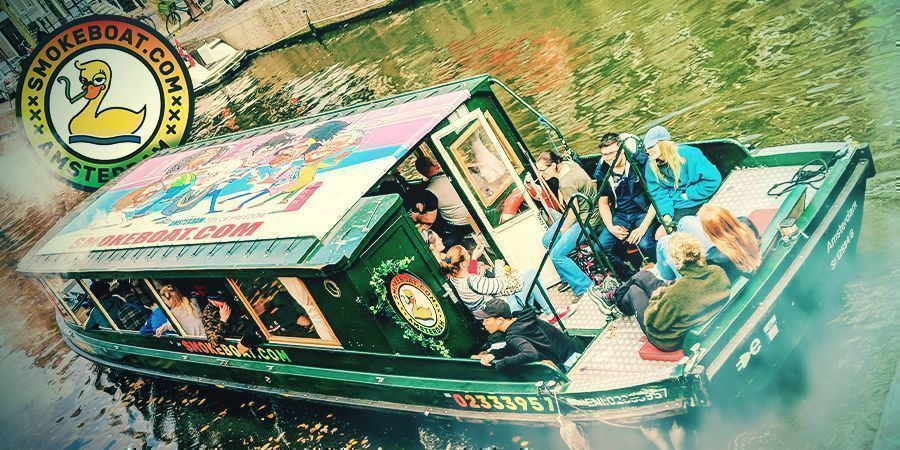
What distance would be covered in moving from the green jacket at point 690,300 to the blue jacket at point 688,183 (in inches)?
63.6

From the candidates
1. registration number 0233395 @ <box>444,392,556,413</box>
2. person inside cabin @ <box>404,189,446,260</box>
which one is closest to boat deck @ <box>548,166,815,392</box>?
registration number 0233395 @ <box>444,392,556,413</box>

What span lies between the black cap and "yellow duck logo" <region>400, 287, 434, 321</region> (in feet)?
1.93

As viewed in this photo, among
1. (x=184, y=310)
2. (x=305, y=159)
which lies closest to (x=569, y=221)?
(x=305, y=159)

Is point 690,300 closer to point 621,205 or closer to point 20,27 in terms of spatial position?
point 621,205

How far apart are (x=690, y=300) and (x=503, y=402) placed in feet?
6.77

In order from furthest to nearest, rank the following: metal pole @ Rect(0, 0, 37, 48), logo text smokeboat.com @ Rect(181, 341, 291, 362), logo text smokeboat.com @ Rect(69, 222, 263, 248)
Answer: metal pole @ Rect(0, 0, 37, 48)
logo text smokeboat.com @ Rect(181, 341, 291, 362)
logo text smokeboat.com @ Rect(69, 222, 263, 248)

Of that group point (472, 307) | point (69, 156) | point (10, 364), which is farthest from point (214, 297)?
point (10, 364)

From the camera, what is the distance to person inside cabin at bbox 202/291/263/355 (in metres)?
7.45

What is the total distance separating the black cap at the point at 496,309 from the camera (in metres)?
5.48

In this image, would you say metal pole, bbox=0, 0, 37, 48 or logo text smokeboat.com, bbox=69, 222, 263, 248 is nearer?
logo text smokeboat.com, bbox=69, 222, 263, 248

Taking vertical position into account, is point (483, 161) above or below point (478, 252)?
above

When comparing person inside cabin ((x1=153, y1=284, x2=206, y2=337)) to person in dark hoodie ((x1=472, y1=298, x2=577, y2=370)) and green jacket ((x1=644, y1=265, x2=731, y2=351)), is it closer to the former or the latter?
person in dark hoodie ((x1=472, y1=298, x2=577, y2=370))

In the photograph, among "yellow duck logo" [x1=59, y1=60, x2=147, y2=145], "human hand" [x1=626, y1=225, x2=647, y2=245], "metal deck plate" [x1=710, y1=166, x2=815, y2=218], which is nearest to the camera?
"metal deck plate" [x1=710, y1=166, x2=815, y2=218]

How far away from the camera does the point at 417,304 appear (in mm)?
5742
